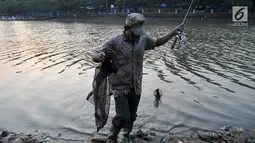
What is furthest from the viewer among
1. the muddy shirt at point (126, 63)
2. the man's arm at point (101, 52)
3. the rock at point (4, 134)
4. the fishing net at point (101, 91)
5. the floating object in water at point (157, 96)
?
the floating object in water at point (157, 96)

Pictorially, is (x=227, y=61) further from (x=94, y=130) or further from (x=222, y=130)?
(x=94, y=130)

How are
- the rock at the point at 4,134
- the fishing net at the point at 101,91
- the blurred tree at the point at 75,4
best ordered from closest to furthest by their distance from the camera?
the fishing net at the point at 101,91 → the rock at the point at 4,134 → the blurred tree at the point at 75,4

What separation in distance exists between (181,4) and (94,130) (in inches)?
2431

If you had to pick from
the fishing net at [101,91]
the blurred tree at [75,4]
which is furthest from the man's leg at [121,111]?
the blurred tree at [75,4]

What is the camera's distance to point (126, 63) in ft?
13.5

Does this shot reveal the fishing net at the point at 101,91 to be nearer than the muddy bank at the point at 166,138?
Yes

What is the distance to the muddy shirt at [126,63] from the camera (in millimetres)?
4059

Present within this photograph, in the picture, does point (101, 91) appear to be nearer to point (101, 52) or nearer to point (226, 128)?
point (101, 52)

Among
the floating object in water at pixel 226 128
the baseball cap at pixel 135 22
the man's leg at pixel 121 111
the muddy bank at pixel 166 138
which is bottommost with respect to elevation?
the floating object in water at pixel 226 128

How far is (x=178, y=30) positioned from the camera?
468 cm

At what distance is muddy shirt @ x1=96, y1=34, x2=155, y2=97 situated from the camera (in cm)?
406

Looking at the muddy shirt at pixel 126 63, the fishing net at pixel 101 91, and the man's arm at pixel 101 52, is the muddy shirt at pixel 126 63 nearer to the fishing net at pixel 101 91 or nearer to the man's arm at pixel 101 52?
the man's arm at pixel 101 52

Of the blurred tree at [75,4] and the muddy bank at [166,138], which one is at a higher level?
the blurred tree at [75,4]

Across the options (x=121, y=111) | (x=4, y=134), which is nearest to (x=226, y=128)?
(x=121, y=111)
